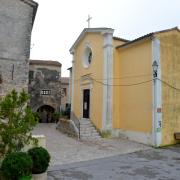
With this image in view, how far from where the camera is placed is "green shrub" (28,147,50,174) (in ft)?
22.6

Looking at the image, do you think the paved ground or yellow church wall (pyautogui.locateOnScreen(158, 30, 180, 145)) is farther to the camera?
yellow church wall (pyautogui.locateOnScreen(158, 30, 180, 145))

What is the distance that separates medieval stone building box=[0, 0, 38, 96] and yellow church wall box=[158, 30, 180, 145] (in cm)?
732

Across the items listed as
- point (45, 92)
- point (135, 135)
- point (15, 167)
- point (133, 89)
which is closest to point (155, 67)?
point (133, 89)

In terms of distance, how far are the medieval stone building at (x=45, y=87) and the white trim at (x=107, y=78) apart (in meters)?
13.2

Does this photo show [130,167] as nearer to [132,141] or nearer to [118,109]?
[132,141]

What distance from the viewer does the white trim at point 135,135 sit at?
13902 mm

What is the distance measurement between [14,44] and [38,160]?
262 inches

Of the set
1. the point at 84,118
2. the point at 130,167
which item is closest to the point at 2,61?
the point at 130,167

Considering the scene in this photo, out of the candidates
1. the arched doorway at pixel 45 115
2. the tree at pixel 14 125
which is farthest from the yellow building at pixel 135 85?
the arched doorway at pixel 45 115

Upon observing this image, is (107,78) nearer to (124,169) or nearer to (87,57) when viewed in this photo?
(87,57)

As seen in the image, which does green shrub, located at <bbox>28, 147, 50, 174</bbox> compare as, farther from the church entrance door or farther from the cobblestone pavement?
the church entrance door

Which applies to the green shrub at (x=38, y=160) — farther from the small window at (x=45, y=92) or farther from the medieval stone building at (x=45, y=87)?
the small window at (x=45, y=92)

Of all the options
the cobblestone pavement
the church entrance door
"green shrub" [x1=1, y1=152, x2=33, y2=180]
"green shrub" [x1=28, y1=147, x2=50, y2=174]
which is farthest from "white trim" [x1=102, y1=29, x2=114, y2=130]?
"green shrub" [x1=1, y1=152, x2=33, y2=180]

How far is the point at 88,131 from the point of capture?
16656 millimetres
